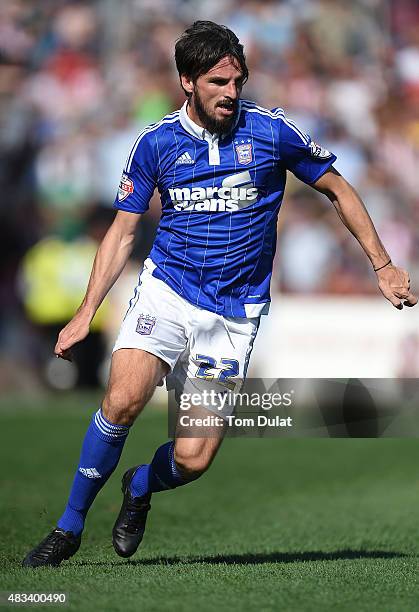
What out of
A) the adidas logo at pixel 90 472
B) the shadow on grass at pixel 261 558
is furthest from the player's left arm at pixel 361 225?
the adidas logo at pixel 90 472

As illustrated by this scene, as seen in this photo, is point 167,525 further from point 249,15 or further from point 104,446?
point 249,15

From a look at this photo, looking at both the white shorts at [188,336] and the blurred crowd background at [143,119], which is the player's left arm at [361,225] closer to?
the white shorts at [188,336]

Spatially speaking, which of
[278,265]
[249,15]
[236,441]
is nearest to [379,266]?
[236,441]

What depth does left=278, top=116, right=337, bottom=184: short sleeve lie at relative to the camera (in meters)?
5.82

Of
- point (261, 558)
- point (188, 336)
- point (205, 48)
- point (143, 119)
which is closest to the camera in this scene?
point (205, 48)

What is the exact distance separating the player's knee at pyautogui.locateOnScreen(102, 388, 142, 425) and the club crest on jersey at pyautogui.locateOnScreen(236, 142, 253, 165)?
1287 mm

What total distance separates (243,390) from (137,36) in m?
11.9

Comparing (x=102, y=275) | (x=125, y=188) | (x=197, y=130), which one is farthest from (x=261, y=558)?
(x=197, y=130)

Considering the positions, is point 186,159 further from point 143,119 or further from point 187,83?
point 143,119

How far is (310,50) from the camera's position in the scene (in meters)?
17.0

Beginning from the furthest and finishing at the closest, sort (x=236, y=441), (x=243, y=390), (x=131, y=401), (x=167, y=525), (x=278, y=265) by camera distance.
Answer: (x=278, y=265) < (x=236, y=441) < (x=167, y=525) < (x=243, y=390) < (x=131, y=401)

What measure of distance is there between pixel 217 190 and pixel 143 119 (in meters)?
11.0

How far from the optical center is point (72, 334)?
5656 millimetres

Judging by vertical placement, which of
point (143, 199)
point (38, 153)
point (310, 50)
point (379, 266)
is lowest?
point (379, 266)
